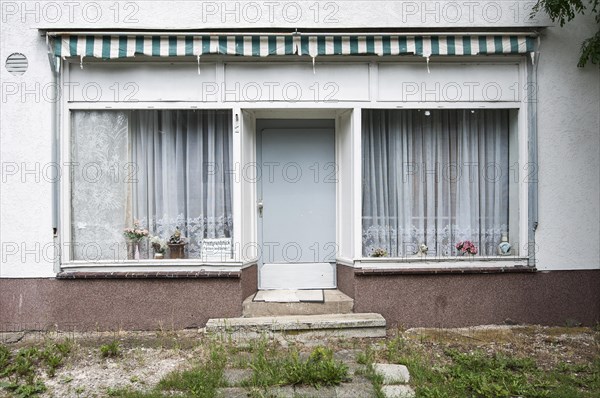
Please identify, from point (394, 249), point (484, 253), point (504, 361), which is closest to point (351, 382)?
point (504, 361)

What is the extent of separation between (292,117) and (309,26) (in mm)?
1196

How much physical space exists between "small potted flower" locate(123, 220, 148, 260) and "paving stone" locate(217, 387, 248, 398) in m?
2.63

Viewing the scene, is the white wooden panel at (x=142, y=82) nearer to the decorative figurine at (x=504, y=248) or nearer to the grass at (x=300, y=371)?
the grass at (x=300, y=371)

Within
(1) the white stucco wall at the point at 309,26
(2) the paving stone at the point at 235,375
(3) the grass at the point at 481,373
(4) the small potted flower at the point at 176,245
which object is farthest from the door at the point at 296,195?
(2) the paving stone at the point at 235,375

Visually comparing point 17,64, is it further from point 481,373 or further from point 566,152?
point 566,152

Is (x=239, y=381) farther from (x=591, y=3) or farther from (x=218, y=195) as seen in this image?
(x=591, y=3)

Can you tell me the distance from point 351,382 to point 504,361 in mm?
1656

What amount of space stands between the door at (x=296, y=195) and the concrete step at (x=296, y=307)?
32.4 inches

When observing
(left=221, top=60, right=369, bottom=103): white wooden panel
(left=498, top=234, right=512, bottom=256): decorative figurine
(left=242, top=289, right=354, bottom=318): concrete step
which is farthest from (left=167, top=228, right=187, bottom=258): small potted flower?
(left=498, top=234, right=512, bottom=256): decorative figurine

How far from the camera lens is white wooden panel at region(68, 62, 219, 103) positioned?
6.74m

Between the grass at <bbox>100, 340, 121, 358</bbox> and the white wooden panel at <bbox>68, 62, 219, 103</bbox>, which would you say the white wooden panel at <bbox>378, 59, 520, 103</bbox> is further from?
the grass at <bbox>100, 340, 121, 358</bbox>

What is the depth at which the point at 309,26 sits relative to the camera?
6.70 meters

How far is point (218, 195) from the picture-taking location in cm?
704

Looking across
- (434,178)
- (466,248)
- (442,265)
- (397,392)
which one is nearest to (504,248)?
(466,248)
